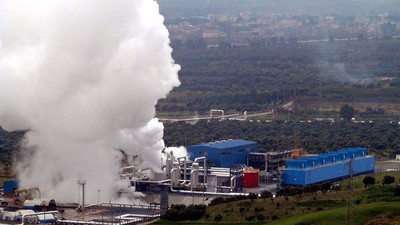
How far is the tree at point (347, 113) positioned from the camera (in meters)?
89.5

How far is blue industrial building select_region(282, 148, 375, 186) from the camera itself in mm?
58094

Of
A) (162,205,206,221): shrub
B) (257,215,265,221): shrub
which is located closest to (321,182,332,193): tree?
(257,215,265,221): shrub

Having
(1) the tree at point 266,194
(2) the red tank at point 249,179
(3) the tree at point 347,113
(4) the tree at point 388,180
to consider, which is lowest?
(1) the tree at point 266,194

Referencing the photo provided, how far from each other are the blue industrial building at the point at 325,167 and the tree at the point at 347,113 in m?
25.0

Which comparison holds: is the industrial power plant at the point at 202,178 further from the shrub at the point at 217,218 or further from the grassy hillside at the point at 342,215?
the grassy hillside at the point at 342,215

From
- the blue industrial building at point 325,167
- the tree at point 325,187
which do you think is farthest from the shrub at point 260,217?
the blue industrial building at point 325,167

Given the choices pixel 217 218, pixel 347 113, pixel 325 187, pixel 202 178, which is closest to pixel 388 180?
pixel 325 187

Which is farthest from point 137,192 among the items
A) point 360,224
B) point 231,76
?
point 231,76

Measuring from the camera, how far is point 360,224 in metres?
45.0

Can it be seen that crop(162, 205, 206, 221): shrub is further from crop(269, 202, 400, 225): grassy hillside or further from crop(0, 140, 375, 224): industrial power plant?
crop(269, 202, 400, 225): grassy hillside

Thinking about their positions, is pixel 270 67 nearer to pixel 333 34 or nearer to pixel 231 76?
pixel 231 76

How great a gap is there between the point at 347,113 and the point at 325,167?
99.7 ft

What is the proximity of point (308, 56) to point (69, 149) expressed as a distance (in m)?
90.3

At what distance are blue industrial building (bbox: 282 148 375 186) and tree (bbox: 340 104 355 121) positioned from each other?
25.0 meters
